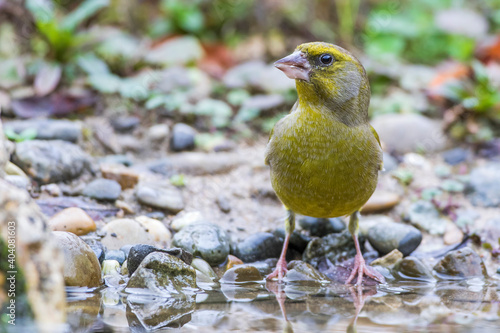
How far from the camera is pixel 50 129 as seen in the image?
478 centimetres

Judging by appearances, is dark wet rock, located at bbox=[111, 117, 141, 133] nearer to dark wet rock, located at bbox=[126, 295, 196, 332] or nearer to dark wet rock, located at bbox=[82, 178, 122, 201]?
dark wet rock, located at bbox=[82, 178, 122, 201]

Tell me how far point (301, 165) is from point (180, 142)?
2213mm

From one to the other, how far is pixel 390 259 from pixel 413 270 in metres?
0.21

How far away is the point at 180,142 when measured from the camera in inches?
215

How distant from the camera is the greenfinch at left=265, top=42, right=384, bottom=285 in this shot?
3.48 m

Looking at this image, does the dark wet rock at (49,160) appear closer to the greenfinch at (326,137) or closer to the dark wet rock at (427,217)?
A: the greenfinch at (326,137)

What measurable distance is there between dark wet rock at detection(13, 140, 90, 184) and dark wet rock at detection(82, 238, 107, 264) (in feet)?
2.83

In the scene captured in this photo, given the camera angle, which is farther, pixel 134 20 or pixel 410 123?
pixel 134 20

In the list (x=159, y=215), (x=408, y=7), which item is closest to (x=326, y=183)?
(x=159, y=215)

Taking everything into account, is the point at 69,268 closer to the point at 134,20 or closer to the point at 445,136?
the point at 445,136

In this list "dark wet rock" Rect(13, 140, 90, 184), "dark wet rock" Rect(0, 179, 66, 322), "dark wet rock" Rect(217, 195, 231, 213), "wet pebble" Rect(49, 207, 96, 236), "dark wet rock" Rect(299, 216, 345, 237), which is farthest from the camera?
"dark wet rock" Rect(217, 195, 231, 213)

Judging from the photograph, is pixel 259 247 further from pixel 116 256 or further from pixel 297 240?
pixel 116 256

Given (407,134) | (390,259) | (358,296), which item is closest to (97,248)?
(358,296)

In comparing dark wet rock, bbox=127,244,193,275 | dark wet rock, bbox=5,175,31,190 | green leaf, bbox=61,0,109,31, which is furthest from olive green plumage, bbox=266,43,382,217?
green leaf, bbox=61,0,109,31
